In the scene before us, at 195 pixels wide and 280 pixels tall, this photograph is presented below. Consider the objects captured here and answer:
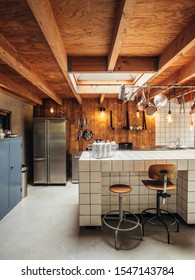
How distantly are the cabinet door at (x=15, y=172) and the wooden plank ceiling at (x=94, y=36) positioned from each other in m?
1.15

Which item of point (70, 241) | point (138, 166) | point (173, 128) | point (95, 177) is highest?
point (173, 128)

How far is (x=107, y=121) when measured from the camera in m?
5.80

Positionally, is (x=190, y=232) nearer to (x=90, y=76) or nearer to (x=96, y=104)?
(x=90, y=76)

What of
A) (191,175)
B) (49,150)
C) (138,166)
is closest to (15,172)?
(49,150)

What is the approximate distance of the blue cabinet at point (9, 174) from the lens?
3102 millimetres

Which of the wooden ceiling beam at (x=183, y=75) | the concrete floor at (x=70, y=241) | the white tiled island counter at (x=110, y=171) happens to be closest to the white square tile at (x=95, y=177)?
the white tiled island counter at (x=110, y=171)

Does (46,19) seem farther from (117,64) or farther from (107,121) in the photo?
(107,121)

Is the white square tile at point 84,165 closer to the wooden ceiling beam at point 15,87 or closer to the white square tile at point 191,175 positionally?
the white square tile at point 191,175

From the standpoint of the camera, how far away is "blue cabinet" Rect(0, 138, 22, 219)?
310 cm

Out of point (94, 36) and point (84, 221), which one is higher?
point (94, 36)

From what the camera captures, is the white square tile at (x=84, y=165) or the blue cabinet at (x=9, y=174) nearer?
the white square tile at (x=84, y=165)

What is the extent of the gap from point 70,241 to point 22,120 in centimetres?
360

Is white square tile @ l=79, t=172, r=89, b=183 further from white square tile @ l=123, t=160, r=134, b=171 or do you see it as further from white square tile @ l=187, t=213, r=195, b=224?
white square tile @ l=187, t=213, r=195, b=224

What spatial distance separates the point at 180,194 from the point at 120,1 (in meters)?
2.61
